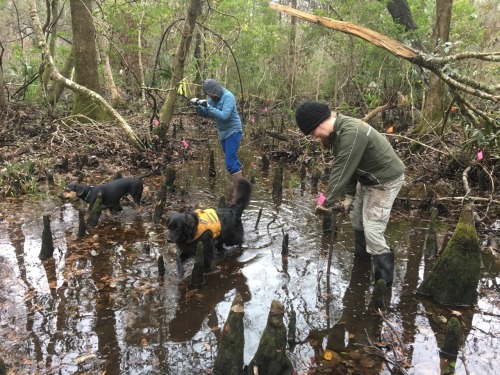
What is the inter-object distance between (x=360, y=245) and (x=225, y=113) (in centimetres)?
345

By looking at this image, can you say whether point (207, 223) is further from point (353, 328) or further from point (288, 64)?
point (288, 64)

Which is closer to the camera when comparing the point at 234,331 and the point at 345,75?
the point at 234,331

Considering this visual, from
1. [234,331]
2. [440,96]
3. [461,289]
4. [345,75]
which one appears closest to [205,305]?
[234,331]

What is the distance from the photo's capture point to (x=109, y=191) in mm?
6488

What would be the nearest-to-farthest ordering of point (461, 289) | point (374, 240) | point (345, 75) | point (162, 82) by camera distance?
point (461, 289) → point (374, 240) → point (345, 75) → point (162, 82)

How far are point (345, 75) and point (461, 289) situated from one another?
14613mm

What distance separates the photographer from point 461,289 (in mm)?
4199

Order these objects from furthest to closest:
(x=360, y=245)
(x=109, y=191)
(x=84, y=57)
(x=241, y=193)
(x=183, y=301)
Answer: (x=84, y=57) → (x=109, y=191) → (x=241, y=193) → (x=360, y=245) → (x=183, y=301)

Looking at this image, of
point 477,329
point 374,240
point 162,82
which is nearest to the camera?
point 477,329

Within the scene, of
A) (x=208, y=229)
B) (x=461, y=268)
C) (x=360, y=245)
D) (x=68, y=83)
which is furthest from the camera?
(x=68, y=83)

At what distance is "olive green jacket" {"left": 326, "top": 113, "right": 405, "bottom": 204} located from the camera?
13.5 ft

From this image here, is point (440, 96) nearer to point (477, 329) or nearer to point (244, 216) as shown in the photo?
point (244, 216)

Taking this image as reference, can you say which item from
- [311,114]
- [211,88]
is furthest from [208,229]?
[211,88]

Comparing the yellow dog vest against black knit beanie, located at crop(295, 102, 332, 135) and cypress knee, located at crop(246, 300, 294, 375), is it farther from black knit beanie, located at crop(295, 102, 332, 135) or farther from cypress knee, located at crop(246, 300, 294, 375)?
cypress knee, located at crop(246, 300, 294, 375)
